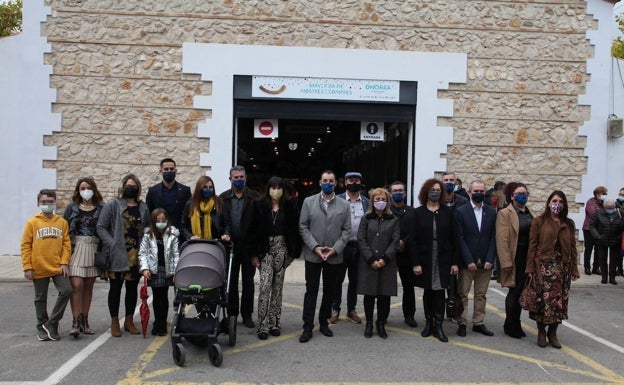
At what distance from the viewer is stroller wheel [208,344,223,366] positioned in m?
5.67

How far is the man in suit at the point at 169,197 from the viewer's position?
24.5ft

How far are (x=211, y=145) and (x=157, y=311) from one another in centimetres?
606

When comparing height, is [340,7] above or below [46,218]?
above

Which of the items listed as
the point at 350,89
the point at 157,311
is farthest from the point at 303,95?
the point at 157,311

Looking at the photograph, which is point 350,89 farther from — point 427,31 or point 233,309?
point 233,309

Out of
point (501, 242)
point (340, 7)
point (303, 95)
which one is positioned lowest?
point (501, 242)

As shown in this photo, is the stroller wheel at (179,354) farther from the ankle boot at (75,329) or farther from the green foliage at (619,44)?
the green foliage at (619,44)

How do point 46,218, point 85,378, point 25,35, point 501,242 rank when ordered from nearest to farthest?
point 85,378
point 46,218
point 501,242
point 25,35

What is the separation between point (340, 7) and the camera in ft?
41.5

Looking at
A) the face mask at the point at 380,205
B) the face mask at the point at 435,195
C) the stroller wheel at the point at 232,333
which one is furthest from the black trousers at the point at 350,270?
the stroller wheel at the point at 232,333

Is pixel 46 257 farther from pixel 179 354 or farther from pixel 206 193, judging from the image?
pixel 179 354

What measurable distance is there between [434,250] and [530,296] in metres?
1.21

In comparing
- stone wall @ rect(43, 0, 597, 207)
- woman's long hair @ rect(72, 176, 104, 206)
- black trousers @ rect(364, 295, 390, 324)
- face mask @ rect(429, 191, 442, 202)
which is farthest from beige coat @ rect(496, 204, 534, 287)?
stone wall @ rect(43, 0, 597, 207)

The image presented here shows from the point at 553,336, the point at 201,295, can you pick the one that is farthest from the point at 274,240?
the point at 553,336
